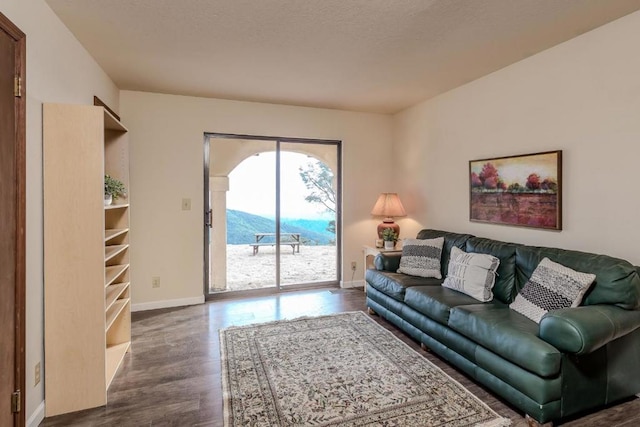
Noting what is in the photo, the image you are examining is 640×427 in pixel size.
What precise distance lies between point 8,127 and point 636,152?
12.1ft

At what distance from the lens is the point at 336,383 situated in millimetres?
2293

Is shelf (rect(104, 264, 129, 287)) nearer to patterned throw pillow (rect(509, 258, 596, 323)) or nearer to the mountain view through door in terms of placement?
the mountain view through door

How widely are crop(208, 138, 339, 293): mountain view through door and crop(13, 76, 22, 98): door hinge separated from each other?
8.45 feet

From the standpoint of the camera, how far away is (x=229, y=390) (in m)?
2.22

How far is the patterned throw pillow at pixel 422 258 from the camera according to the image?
3363mm

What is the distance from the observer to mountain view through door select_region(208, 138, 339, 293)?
4.40 m

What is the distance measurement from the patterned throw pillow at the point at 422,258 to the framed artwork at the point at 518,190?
55 cm

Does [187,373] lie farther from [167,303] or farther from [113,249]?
[167,303]

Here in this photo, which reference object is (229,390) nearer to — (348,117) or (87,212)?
(87,212)

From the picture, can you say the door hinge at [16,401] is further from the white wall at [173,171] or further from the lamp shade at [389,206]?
the lamp shade at [389,206]

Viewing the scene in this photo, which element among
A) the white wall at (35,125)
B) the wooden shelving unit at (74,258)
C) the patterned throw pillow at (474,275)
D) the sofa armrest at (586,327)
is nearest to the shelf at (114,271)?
the wooden shelving unit at (74,258)

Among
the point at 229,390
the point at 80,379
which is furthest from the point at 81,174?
the point at 229,390

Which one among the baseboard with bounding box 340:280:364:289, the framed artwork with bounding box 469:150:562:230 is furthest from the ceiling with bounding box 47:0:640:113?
the baseboard with bounding box 340:280:364:289

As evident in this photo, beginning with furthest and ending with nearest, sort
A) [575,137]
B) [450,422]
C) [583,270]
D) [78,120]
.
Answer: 1. [575,137]
2. [583,270]
3. [78,120]
4. [450,422]
